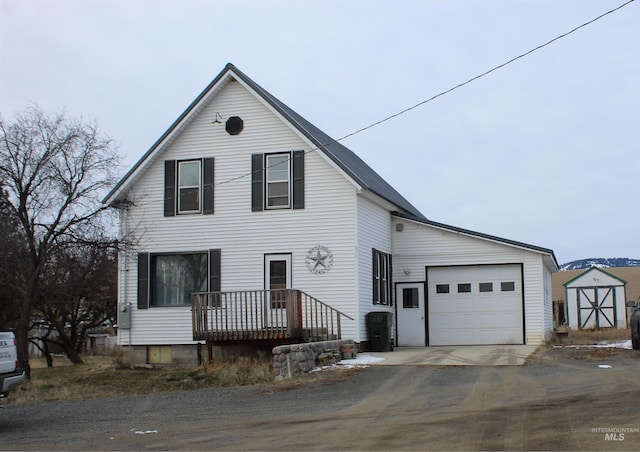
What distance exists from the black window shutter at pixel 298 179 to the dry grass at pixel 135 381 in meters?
4.40

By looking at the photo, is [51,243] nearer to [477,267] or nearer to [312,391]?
[312,391]

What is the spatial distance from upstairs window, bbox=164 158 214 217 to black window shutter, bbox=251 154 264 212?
1.27 m

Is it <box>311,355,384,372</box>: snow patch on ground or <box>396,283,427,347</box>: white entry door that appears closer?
<box>311,355,384,372</box>: snow patch on ground

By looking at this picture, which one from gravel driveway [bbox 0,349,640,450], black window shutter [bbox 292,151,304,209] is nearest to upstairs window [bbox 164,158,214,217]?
black window shutter [bbox 292,151,304,209]

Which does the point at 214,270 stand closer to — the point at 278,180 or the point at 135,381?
the point at 278,180

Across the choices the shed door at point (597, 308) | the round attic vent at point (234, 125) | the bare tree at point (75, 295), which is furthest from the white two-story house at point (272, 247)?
the shed door at point (597, 308)

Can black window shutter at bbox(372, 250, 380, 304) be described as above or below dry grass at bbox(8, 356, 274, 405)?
above

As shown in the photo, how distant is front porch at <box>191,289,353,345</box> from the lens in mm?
18047

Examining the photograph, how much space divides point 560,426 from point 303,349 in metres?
7.33

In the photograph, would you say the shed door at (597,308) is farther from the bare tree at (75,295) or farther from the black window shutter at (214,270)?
the black window shutter at (214,270)

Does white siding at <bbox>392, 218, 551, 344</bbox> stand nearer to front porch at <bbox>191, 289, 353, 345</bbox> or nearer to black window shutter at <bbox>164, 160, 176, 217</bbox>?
front porch at <bbox>191, 289, 353, 345</bbox>

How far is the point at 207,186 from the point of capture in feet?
71.0

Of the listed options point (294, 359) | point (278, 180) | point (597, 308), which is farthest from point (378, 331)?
point (597, 308)

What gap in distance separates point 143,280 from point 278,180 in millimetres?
4822
